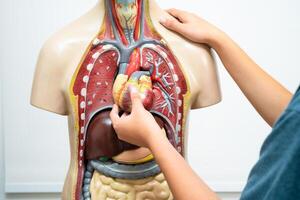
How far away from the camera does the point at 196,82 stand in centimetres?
95

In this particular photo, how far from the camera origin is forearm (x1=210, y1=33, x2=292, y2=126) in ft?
3.05

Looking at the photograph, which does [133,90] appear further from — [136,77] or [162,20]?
[162,20]

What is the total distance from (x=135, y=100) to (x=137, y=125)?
0.21ft

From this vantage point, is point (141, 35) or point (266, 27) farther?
point (266, 27)

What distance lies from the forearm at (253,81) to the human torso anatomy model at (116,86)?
0.04 meters

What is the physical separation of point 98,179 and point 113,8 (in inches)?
14.5

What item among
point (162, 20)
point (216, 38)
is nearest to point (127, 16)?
point (162, 20)

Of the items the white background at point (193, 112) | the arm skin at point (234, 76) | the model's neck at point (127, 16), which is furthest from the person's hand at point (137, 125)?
the white background at point (193, 112)

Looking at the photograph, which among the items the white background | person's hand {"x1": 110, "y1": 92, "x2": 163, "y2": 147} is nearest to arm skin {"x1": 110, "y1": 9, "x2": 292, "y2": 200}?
person's hand {"x1": 110, "y1": 92, "x2": 163, "y2": 147}

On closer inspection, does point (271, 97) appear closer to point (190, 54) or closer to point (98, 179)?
point (190, 54)

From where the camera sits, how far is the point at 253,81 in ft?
3.11

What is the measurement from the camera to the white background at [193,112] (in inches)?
62.3

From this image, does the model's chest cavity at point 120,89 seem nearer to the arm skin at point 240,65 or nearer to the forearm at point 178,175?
the arm skin at point 240,65

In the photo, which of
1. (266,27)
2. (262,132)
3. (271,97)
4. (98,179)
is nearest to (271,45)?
(266,27)
